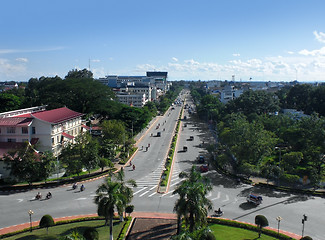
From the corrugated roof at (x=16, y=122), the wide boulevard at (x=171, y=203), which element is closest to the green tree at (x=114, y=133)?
the wide boulevard at (x=171, y=203)

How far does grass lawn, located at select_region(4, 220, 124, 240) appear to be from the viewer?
86.0 ft

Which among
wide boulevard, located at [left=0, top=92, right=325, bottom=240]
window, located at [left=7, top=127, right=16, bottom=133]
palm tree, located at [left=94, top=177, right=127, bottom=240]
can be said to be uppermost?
window, located at [left=7, top=127, right=16, bottom=133]

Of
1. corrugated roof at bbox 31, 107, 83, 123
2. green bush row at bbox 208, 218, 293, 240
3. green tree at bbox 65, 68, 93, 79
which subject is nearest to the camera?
green bush row at bbox 208, 218, 293, 240

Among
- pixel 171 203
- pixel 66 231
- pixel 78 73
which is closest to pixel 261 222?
pixel 171 203

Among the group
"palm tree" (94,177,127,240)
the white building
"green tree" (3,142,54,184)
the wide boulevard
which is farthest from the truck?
the white building

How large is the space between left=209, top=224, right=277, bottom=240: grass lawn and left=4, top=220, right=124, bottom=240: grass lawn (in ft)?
31.0

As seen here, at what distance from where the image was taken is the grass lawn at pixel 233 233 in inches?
1045

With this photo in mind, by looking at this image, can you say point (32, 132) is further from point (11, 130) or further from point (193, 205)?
point (193, 205)

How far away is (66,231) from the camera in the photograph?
27281 millimetres

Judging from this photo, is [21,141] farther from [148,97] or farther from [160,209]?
[148,97]

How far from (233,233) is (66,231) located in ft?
52.3

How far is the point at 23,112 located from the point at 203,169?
139ft

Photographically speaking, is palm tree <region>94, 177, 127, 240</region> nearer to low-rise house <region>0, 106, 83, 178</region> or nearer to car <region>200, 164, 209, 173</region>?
car <region>200, 164, 209, 173</region>

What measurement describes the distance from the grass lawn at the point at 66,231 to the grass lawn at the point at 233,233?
31.0 ft
